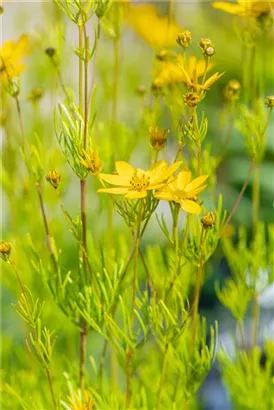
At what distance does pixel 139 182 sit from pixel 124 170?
0.11 ft

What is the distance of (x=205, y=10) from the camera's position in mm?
1999

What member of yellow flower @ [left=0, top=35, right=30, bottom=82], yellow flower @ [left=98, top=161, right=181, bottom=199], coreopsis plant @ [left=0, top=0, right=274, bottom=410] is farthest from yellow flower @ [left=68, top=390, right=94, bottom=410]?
yellow flower @ [left=0, top=35, right=30, bottom=82]

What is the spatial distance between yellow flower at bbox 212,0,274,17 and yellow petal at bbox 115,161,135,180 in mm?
139

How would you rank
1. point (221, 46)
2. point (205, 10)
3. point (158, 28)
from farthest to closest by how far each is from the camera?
point (205, 10), point (221, 46), point (158, 28)

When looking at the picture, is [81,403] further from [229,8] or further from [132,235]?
[229,8]

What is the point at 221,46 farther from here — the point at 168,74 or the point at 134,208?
the point at 134,208

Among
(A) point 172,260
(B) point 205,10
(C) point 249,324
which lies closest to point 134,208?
(A) point 172,260

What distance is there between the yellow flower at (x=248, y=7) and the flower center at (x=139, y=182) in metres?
0.15

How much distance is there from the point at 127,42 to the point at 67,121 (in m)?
1.84

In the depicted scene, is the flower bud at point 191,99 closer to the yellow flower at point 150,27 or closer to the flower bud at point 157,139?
the flower bud at point 157,139

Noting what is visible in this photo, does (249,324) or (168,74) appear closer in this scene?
(168,74)

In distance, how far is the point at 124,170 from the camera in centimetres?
Result: 50

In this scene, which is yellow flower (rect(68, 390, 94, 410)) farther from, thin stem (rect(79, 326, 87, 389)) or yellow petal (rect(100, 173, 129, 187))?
yellow petal (rect(100, 173, 129, 187))

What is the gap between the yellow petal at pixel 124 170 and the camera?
1.62ft
